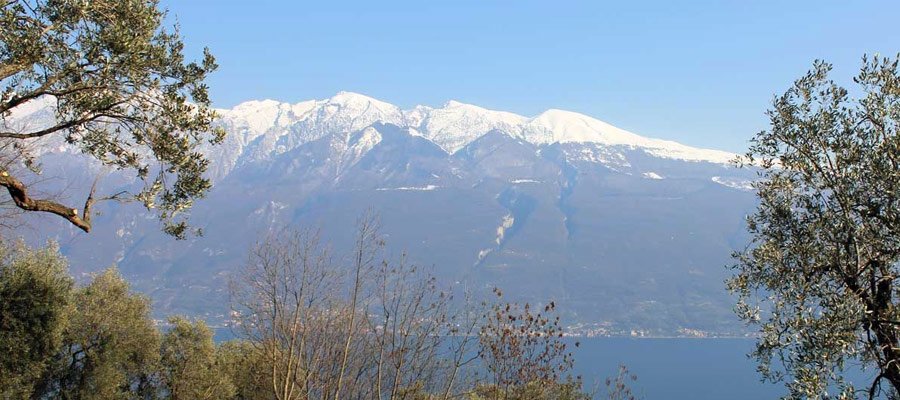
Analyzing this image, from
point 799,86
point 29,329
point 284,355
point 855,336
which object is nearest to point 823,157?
point 799,86

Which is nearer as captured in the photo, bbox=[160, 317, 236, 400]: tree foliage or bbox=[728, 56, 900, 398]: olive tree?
bbox=[728, 56, 900, 398]: olive tree

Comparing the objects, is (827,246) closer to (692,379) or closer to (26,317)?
(26,317)

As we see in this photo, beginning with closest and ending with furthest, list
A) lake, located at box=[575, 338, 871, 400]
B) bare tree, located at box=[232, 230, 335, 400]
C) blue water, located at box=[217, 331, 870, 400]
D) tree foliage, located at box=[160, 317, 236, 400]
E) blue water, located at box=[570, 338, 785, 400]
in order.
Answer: bare tree, located at box=[232, 230, 335, 400]
tree foliage, located at box=[160, 317, 236, 400]
blue water, located at box=[217, 331, 870, 400]
lake, located at box=[575, 338, 871, 400]
blue water, located at box=[570, 338, 785, 400]

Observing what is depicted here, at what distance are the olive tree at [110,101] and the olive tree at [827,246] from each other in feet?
31.8

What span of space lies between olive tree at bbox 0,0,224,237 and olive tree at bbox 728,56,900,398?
9708mm

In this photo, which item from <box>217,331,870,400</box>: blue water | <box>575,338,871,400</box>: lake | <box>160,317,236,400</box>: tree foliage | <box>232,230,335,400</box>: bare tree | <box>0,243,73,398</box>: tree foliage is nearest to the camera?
<box>232,230,335,400</box>: bare tree

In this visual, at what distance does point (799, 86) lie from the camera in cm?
1192

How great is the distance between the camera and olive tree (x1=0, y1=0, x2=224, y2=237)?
30.8 feet

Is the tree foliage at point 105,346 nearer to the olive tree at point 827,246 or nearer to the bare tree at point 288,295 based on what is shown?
the bare tree at point 288,295

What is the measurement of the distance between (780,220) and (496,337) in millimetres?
6461

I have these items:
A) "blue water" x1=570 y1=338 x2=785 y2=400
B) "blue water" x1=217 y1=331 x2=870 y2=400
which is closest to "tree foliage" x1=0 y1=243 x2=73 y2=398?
"blue water" x1=570 y1=338 x2=785 y2=400

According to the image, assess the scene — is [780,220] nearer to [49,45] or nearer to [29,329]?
[49,45]

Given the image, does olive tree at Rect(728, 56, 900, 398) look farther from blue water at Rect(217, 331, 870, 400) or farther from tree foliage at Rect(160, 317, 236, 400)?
blue water at Rect(217, 331, 870, 400)

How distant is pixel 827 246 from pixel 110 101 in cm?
1143
